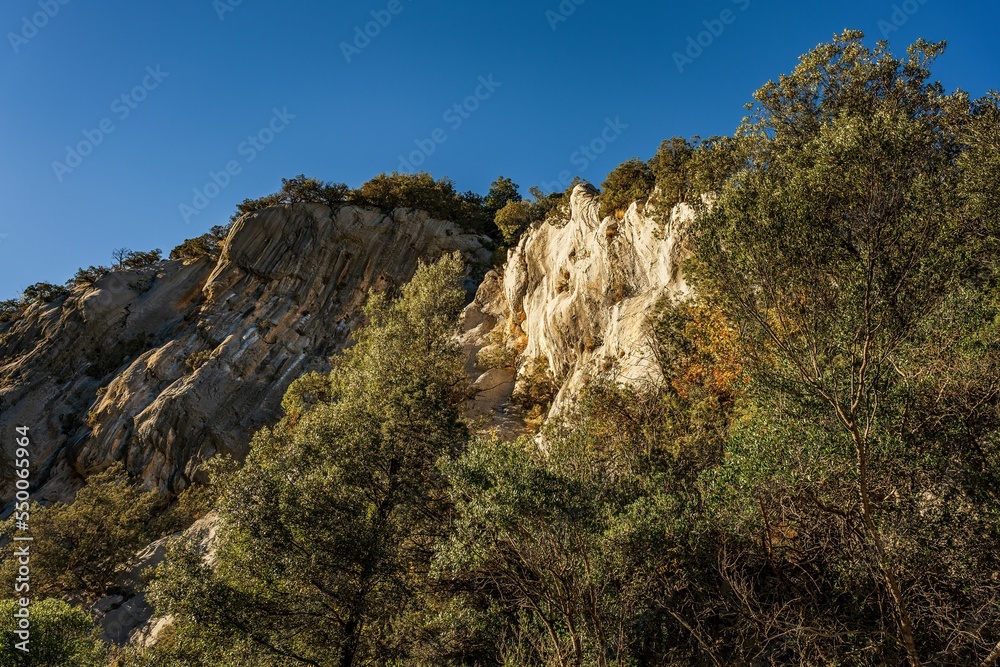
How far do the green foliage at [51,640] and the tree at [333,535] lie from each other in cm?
878

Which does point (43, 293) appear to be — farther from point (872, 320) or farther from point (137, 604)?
point (872, 320)

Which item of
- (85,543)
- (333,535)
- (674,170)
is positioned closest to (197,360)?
(85,543)

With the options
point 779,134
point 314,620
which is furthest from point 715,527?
point 779,134

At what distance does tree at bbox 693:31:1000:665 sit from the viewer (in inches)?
380

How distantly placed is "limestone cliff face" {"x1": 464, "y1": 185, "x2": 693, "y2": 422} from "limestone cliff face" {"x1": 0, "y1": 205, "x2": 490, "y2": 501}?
437 inches

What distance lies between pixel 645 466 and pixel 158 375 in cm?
4095

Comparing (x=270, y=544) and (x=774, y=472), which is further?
(x=270, y=544)

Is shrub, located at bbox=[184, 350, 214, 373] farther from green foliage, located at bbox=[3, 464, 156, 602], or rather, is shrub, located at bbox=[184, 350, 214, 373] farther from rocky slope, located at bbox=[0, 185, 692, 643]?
green foliage, located at bbox=[3, 464, 156, 602]

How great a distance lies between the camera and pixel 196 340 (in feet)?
140

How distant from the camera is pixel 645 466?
15.4 metres

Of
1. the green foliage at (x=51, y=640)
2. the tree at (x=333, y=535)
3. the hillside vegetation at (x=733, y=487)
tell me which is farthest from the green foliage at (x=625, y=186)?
the green foliage at (x=51, y=640)

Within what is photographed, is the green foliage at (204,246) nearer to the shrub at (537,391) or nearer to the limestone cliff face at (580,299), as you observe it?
the limestone cliff face at (580,299)

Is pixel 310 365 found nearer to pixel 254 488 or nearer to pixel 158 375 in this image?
pixel 158 375


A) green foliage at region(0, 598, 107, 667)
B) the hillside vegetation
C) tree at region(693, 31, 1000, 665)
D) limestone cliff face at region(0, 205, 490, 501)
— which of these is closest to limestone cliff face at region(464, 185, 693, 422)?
the hillside vegetation
